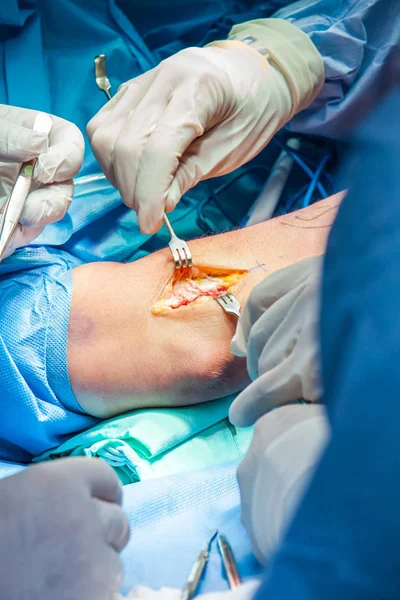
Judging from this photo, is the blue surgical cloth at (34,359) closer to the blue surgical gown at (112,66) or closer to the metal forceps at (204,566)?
the blue surgical gown at (112,66)

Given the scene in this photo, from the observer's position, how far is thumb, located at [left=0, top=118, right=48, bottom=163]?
4.59 feet

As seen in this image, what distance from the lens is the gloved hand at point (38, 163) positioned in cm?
141

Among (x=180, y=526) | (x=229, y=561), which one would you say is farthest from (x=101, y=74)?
(x=229, y=561)

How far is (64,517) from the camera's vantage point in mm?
805

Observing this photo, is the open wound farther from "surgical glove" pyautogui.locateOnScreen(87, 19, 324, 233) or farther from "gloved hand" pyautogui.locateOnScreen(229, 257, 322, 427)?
"gloved hand" pyautogui.locateOnScreen(229, 257, 322, 427)

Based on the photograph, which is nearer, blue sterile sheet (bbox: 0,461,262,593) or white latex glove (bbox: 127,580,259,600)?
white latex glove (bbox: 127,580,259,600)

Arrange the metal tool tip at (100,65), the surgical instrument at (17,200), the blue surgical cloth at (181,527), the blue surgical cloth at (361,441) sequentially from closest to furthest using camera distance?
1. the blue surgical cloth at (361,441)
2. the blue surgical cloth at (181,527)
3. the surgical instrument at (17,200)
4. the metal tool tip at (100,65)

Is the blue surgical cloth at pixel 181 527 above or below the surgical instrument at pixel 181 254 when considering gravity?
below

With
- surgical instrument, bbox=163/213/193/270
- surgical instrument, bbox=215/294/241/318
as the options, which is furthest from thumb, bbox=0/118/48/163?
surgical instrument, bbox=215/294/241/318

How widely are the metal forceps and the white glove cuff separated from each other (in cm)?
132

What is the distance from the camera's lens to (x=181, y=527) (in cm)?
107

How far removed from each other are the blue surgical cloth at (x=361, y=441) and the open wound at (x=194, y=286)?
88 centimetres

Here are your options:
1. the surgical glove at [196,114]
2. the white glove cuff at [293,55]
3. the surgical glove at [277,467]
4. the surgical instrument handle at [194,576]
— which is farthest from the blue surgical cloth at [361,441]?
the white glove cuff at [293,55]

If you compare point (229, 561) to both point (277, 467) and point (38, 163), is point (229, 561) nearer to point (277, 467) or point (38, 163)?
point (277, 467)
